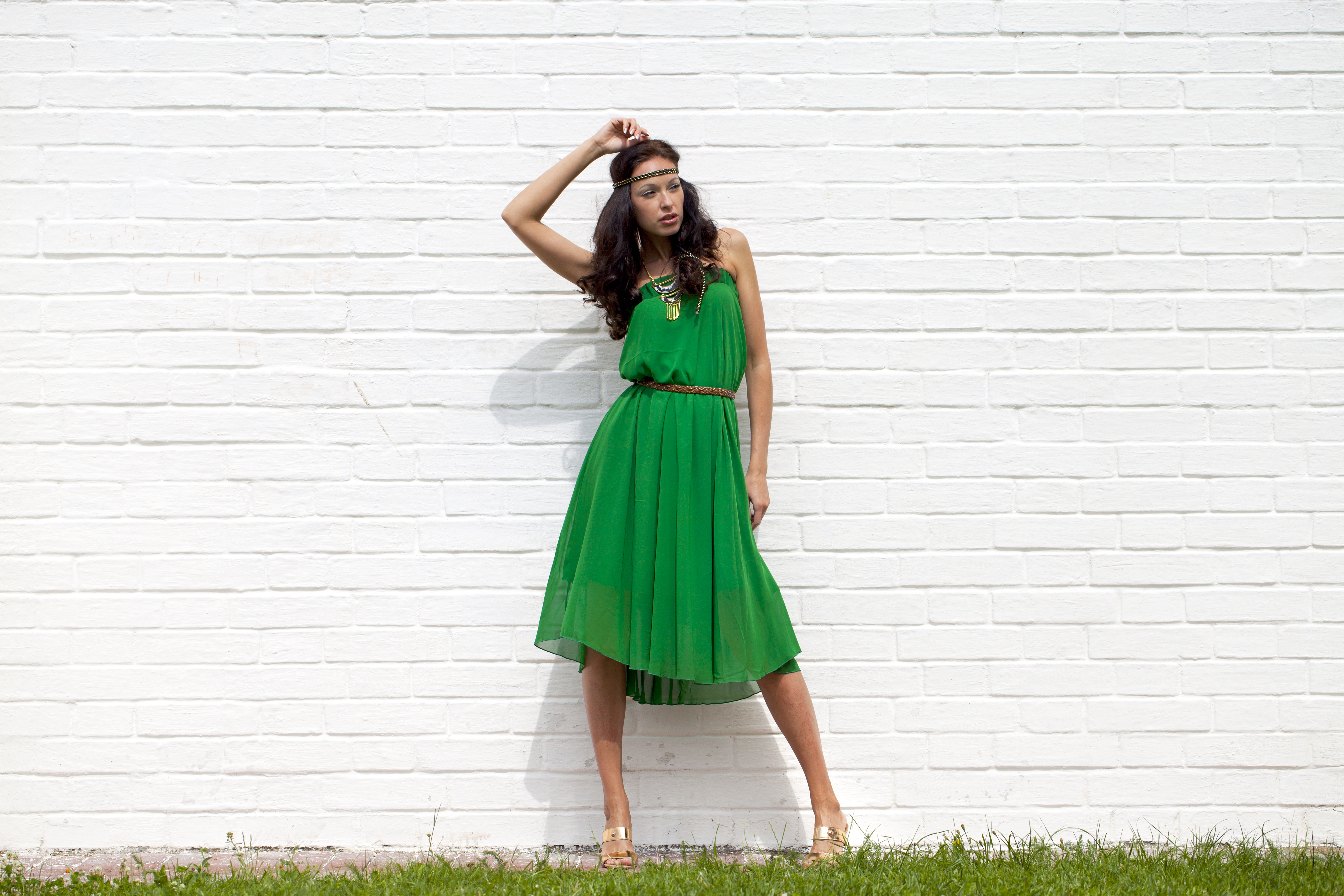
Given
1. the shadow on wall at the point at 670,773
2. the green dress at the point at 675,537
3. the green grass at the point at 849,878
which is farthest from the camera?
the shadow on wall at the point at 670,773

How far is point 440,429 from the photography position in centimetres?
289

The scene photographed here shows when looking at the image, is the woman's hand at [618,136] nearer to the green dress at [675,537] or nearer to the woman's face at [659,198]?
the woman's face at [659,198]

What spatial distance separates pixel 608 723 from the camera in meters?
2.68

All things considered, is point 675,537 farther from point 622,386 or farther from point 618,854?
point 618,854

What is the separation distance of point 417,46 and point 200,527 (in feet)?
5.29

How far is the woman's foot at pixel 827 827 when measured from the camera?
8.44 ft

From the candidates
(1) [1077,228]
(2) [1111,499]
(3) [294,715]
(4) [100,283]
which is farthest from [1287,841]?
(4) [100,283]

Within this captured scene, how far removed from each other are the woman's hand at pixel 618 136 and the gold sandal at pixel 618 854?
6.28ft

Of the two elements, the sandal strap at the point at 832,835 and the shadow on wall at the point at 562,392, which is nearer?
the sandal strap at the point at 832,835

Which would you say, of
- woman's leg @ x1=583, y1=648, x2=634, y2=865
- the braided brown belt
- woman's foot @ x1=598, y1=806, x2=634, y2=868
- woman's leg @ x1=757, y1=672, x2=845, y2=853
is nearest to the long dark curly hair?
the braided brown belt

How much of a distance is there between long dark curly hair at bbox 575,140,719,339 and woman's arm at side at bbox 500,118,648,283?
1.6 inches

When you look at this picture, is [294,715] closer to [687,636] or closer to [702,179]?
[687,636]

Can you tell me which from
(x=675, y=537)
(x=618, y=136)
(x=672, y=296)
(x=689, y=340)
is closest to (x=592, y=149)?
(x=618, y=136)

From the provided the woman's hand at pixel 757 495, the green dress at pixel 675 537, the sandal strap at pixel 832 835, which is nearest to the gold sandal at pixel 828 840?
the sandal strap at pixel 832 835
